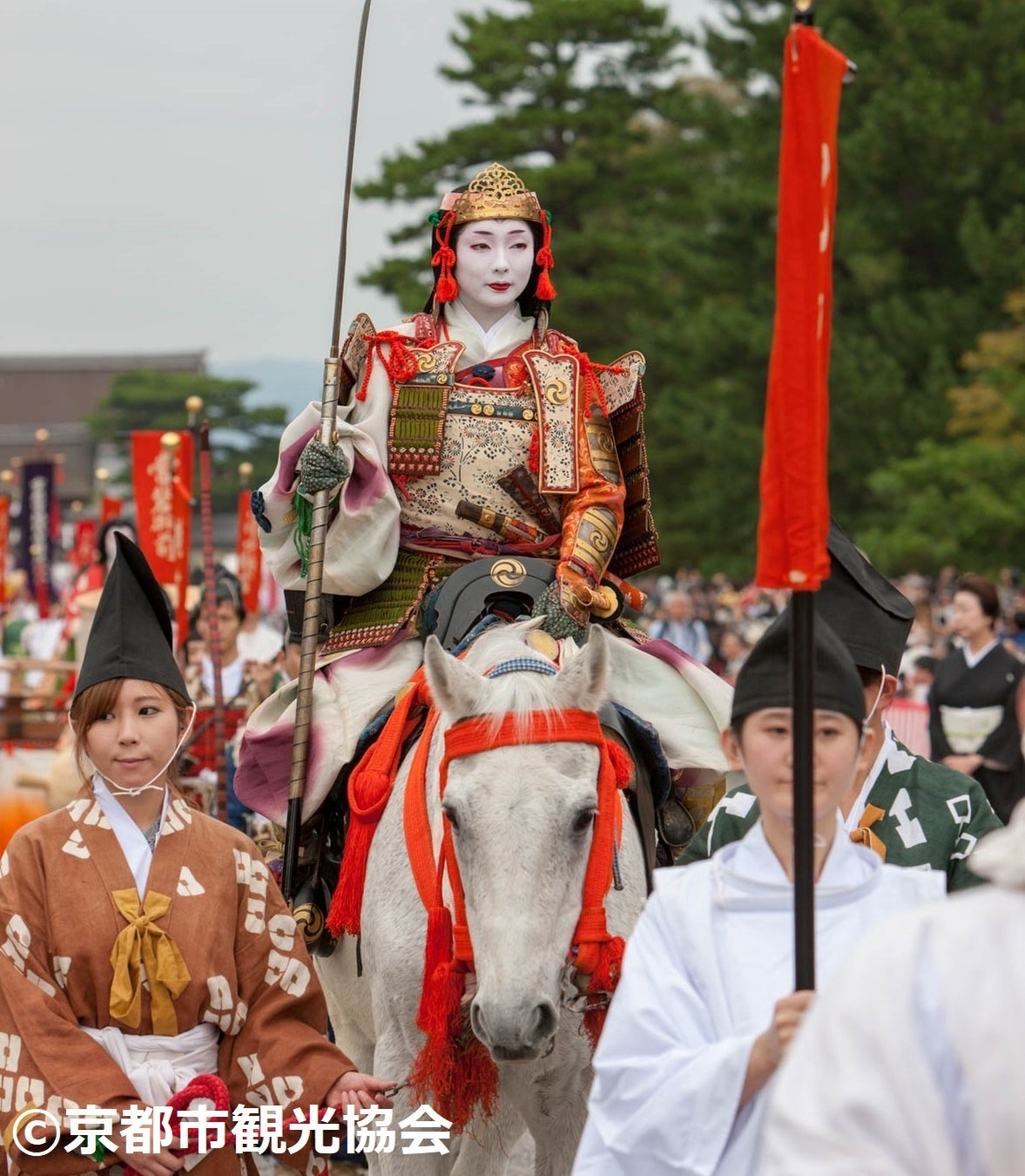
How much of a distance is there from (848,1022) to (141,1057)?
2404 mm

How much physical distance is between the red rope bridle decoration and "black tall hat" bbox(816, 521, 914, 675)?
2.03 ft

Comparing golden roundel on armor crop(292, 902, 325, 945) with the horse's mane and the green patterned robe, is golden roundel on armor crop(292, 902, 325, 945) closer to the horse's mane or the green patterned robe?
the horse's mane

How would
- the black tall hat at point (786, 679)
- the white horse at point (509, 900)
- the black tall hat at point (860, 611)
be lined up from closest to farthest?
the black tall hat at point (786, 679) < the white horse at point (509, 900) < the black tall hat at point (860, 611)

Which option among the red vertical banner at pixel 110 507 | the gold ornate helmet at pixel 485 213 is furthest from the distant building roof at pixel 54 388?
the gold ornate helmet at pixel 485 213

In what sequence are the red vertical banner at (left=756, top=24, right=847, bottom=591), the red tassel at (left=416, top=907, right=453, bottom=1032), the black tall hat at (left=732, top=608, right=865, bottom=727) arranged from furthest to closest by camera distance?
1. the red tassel at (left=416, top=907, right=453, bottom=1032)
2. the black tall hat at (left=732, top=608, right=865, bottom=727)
3. the red vertical banner at (left=756, top=24, right=847, bottom=591)

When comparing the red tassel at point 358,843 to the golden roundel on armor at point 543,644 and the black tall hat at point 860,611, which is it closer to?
the golden roundel on armor at point 543,644

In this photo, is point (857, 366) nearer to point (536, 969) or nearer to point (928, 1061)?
point (536, 969)

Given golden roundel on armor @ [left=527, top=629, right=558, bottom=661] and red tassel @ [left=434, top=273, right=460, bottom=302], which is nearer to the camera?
golden roundel on armor @ [left=527, top=629, right=558, bottom=661]

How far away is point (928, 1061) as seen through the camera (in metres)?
1.88

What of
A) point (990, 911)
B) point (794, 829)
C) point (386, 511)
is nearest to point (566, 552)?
point (386, 511)

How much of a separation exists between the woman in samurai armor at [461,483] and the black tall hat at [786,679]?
2.33 metres

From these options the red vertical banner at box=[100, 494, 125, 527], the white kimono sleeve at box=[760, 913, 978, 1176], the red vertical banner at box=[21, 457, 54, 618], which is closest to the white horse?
the white kimono sleeve at box=[760, 913, 978, 1176]

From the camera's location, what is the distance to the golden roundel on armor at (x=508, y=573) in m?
5.35

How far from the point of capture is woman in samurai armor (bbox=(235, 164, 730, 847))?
5582 mm
